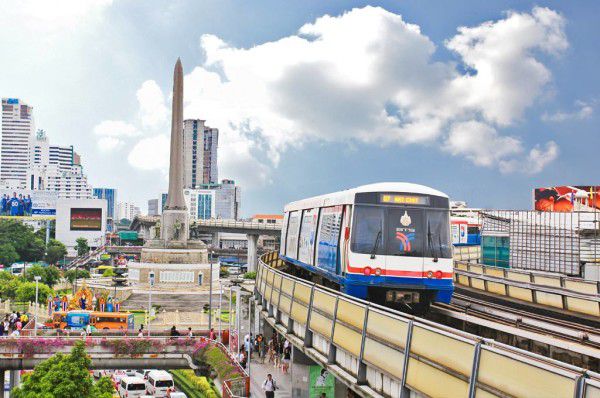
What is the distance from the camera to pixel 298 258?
914 inches

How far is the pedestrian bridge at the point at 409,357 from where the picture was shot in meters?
6.54

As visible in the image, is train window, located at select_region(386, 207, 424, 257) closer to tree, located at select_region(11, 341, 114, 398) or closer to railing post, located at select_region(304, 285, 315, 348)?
railing post, located at select_region(304, 285, 315, 348)

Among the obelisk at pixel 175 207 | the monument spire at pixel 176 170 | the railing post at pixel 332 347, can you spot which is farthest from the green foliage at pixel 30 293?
A: the railing post at pixel 332 347

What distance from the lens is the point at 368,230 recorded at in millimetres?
15555

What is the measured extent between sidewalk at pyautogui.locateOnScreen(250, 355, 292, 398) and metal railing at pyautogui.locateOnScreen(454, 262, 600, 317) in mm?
7692

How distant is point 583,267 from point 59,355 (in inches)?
1162

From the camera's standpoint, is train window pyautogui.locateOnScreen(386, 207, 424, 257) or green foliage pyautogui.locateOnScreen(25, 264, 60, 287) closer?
train window pyautogui.locateOnScreen(386, 207, 424, 257)

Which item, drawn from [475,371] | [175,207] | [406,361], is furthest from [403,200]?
[175,207]

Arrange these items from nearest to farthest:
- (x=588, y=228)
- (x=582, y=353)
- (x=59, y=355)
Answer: (x=582, y=353) < (x=59, y=355) < (x=588, y=228)

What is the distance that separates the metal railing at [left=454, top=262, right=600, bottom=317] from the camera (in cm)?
1638

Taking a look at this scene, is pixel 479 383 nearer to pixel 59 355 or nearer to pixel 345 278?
pixel 345 278

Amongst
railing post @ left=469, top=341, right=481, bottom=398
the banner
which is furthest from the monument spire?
railing post @ left=469, top=341, right=481, bottom=398

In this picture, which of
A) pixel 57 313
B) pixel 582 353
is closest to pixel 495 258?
pixel 57 313

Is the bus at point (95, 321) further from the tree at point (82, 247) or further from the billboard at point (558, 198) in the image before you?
the tree at point (82, 247)
